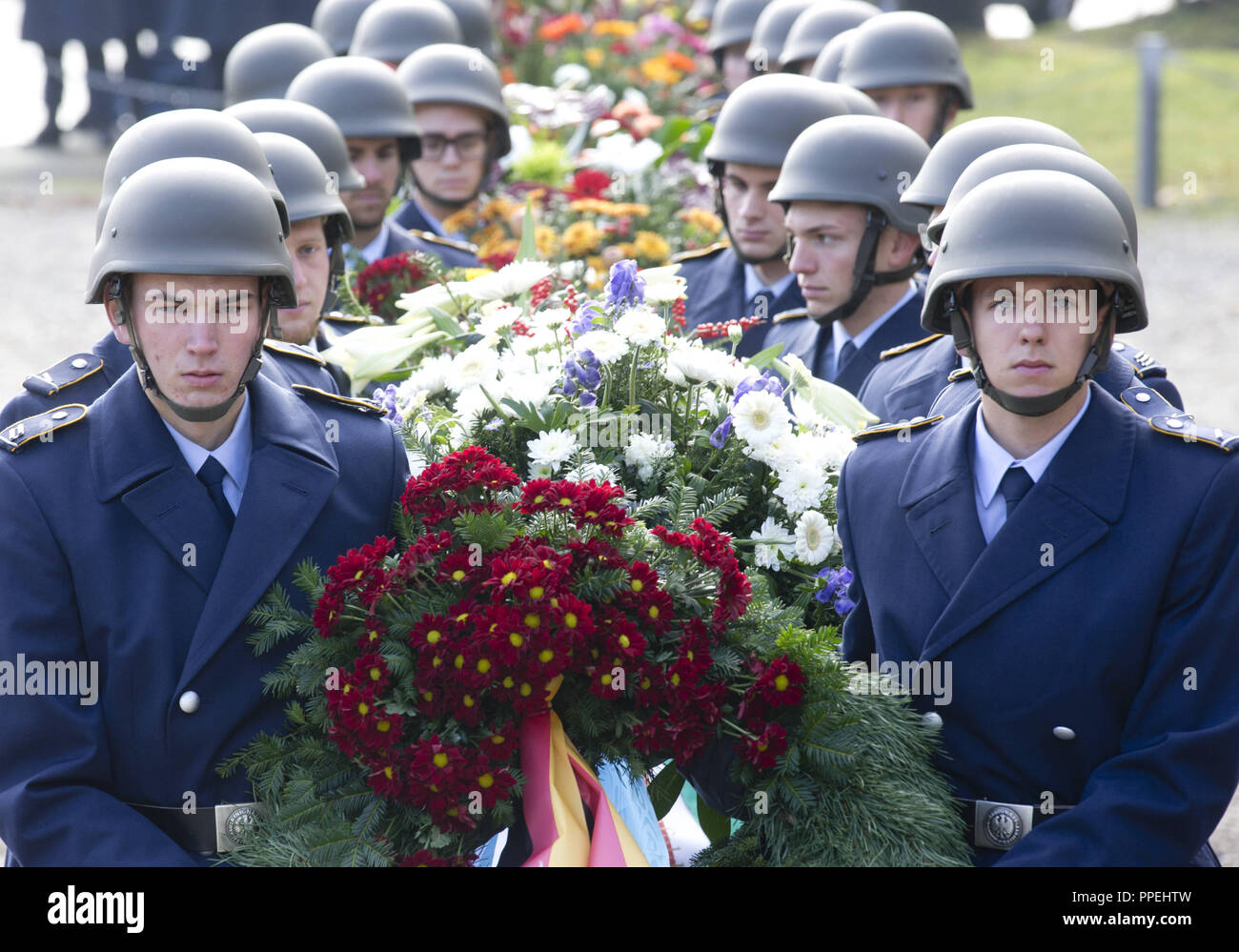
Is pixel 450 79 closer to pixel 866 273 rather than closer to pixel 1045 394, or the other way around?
pixel 866 273

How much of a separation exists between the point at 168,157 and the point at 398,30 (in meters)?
4.69

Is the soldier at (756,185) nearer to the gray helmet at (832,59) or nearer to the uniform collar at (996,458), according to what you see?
the gray helmet at (832,59)

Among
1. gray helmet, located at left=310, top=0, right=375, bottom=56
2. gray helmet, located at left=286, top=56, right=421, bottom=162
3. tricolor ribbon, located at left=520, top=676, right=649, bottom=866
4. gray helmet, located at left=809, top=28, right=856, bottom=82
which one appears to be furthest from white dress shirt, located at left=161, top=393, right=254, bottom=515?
gray helmet, located at left=310, top=0, right=375, bottom=56

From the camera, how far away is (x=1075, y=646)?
282 cm

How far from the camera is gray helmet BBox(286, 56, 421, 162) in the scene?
6027mm

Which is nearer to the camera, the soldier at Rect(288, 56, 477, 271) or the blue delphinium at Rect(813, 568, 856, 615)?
the blue delphinium at Rect(813, 568, 856, 615)

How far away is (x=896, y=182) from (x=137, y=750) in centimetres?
290

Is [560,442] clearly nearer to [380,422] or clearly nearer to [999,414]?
[380,422]

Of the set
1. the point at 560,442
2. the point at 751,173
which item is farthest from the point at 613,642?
the point at 751,173

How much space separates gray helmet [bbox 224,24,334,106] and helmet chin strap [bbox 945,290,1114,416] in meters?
4.98

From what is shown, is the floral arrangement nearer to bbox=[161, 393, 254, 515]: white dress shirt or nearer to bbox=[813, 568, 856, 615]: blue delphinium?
bbox=[161, 393, 254, 515]: white dress shirt

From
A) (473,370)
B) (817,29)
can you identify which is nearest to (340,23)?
(817,29)

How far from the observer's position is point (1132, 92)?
56.7ft

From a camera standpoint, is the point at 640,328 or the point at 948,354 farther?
the point at 948,354
